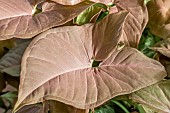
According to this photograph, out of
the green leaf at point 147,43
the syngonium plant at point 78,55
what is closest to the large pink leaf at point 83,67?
the syngonium plant at point 78,55

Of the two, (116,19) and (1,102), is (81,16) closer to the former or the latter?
(116,19)

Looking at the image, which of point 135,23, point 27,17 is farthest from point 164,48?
point 27,17

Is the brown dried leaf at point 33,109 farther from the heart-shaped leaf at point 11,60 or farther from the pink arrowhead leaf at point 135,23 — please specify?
the pink arrowhead leaf at point 135,23

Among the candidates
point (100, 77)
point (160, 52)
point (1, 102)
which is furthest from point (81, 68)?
point (1, 102)

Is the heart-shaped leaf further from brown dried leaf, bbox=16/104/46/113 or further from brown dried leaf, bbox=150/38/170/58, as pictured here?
brown dried leaf, bbox=150/38/170/58

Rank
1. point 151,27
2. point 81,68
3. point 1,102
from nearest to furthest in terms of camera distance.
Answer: point 81,68, point 151,27, point 1,102

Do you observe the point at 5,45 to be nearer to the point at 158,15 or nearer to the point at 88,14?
the point at 88,14

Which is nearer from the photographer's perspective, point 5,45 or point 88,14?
point 88,14
